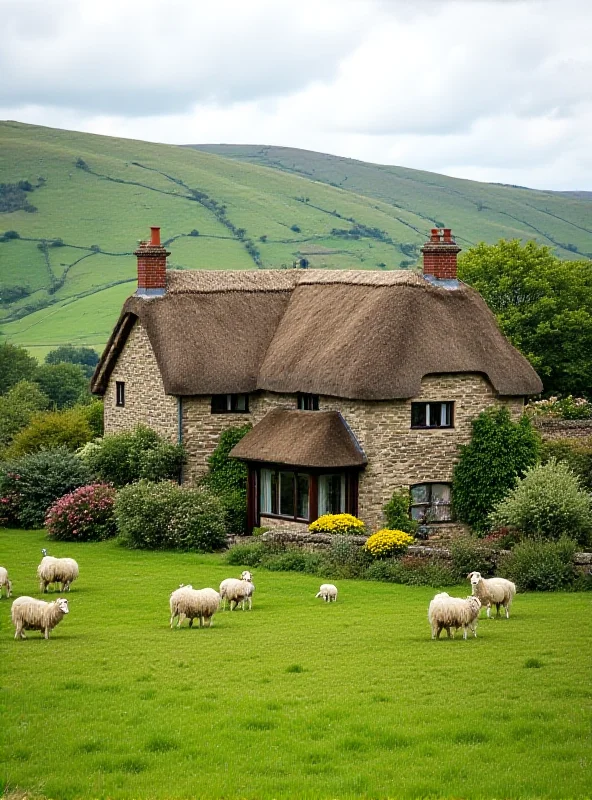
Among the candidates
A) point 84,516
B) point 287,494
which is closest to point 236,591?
point 287,494

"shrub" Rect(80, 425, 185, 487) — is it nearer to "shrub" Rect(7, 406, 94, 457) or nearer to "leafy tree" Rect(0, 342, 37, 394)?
"shrub" Rect(7, 406, 94, 457)

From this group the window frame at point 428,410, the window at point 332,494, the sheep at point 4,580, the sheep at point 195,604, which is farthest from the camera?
the window frame at point 428,410

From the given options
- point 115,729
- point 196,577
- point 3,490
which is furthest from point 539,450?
point 115,729

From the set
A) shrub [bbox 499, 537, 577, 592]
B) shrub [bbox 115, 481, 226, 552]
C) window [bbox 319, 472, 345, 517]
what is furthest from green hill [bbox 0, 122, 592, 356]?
shrub [bbox 499, 537, 577, 592]

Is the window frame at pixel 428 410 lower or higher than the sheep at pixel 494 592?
higher

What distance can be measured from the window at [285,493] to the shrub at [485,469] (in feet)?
13.9

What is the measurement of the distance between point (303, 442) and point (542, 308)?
24712mm

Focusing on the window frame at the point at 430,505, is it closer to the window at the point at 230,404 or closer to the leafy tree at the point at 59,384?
the window at the point at 230,404

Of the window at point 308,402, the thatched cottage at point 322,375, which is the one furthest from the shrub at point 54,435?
the window at point 308,402

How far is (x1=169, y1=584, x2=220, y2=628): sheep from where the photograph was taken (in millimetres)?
23562

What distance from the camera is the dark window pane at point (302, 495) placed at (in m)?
37.2

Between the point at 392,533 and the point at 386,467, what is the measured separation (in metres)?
4.33

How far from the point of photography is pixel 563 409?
52.0 m

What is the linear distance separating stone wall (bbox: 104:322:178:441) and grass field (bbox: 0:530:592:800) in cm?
1575
